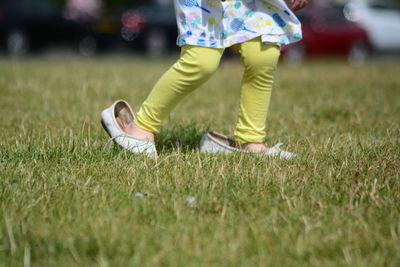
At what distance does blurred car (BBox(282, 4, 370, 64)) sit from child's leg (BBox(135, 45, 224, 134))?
10.1 metres

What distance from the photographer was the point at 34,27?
14.3m

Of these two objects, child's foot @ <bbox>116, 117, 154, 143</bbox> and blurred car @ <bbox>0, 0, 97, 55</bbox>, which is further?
blurred car @ <bbox>0, 0, 97, 55</bbox>

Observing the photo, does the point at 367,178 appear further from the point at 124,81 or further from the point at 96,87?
the point at 124,81

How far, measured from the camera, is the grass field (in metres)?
1.96

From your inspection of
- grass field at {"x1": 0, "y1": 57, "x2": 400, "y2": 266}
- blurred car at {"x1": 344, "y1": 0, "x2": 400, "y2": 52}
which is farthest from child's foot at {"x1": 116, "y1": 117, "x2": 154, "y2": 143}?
blurred car at {"x1": 344, "y1": 0, "x2": 400, "y2": 52}

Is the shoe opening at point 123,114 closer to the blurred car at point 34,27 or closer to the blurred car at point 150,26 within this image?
the blurred car at point 34,27

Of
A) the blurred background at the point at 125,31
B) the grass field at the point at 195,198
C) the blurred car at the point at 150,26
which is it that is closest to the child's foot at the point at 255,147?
the grass field at the point at 195,198

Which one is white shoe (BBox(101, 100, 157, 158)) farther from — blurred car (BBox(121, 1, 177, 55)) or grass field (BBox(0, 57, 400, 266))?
blurred car (BBox(121, 1, 177, 55))

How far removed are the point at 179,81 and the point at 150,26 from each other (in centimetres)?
1225

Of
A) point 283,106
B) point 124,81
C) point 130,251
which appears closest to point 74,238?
point 130,251

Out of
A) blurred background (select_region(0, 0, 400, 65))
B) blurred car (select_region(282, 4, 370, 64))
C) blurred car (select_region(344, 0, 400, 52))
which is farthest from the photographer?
blurred car (select_region(344, 0, 400, 52))

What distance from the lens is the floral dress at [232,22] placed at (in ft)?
10.1

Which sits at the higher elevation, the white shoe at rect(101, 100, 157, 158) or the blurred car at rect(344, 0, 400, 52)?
the white shoe at rect(101, 100, 157, 158)

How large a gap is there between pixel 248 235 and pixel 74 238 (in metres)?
0.57
